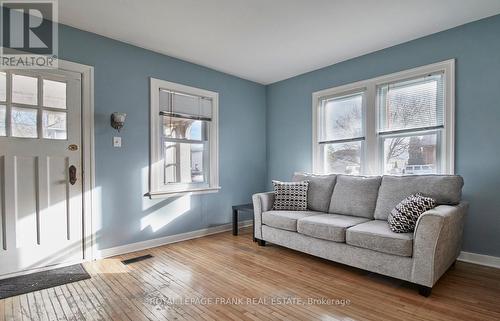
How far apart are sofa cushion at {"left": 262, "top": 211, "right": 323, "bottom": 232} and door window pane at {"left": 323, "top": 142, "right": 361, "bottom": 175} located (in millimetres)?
969

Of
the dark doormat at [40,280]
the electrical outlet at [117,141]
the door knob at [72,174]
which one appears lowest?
the dark doormat at [40,280]

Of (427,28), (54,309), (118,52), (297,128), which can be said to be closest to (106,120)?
(118,52)

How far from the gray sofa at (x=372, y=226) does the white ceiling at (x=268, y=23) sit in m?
1.70

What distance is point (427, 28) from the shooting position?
296cm

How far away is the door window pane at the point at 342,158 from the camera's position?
381 cm

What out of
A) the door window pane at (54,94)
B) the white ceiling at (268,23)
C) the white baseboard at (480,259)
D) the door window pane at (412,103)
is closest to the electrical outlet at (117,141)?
the door window pane at (54,94)

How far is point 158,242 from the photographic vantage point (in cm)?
354

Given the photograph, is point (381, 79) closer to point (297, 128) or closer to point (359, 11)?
point (359, 11)

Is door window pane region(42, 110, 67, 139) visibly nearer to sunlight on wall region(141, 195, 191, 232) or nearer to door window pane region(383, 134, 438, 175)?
sunlight on wall region(141, 195, 191, 232)

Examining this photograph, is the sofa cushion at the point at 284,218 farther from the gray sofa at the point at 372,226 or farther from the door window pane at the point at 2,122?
the door window pane at the point at 2,122

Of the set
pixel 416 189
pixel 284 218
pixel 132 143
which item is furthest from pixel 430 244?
pixel 132 143

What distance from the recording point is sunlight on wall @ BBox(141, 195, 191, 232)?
346cm

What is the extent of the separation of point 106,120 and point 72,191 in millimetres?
888

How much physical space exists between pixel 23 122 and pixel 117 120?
848 mm
